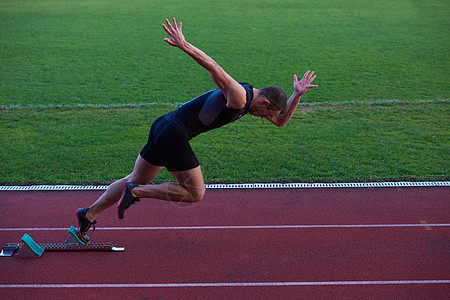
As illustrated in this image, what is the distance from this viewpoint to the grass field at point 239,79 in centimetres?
781

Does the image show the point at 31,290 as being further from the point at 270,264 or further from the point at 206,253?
the point at 270,264

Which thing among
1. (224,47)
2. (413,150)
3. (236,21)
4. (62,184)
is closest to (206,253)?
(62,184)

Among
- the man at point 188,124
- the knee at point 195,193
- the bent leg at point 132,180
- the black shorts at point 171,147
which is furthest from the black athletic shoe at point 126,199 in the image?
the knee at point 195,193

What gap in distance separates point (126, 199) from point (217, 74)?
1.61 meters

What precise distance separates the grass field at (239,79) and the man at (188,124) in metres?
2.25

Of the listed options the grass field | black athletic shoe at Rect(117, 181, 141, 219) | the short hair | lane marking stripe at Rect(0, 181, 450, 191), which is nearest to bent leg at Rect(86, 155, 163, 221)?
black athletic shoe at Rect(117, 181, 141, 219)

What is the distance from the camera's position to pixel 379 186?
6.96 meters

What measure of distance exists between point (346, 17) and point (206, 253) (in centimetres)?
1700

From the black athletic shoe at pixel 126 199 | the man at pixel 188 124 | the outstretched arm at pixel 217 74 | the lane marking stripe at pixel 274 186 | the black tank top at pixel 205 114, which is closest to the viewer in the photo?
the outstretched arm at pixel 217 74

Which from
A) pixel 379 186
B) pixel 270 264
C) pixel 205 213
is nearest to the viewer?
pixel 270 264

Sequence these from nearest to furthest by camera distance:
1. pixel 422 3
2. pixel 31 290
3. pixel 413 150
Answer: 1. pixel 31 290
2. pixel 413 150
3. pixel 422 3

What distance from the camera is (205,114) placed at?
471 cm

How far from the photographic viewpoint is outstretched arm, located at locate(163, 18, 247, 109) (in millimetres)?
4262

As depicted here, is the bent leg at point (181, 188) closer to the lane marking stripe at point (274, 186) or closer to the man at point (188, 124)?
the man at point (188, 124)
